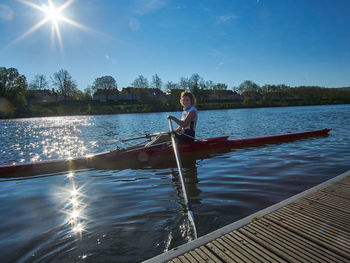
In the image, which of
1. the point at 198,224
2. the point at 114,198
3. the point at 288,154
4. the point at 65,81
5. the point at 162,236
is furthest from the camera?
the point at 65,81

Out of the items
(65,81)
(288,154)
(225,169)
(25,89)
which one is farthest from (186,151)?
(65,81)

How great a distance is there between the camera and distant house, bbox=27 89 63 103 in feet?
240

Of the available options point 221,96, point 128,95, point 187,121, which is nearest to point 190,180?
point 187,121

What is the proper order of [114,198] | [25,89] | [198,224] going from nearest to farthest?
[198,224]
[114,198]
[25,89]

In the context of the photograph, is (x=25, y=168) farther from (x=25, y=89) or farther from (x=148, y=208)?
(x=25, y=89)

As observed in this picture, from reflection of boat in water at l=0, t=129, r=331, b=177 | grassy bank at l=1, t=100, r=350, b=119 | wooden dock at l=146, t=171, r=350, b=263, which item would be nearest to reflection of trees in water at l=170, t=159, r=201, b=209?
reflection of boat in water at l=0, t=129, r=331, b=177

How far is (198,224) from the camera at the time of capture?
3.31 m

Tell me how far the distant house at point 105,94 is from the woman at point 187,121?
285 feet

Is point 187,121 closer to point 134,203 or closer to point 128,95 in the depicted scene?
point 134,203

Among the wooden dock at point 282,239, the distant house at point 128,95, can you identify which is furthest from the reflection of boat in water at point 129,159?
the distant house at point 128,95

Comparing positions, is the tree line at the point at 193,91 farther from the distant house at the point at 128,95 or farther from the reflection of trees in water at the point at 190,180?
the reflection of trees in water at the point at 190,180

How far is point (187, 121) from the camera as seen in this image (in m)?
6.95

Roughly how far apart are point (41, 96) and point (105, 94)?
22776 millimetres

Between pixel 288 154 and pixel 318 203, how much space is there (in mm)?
4910
